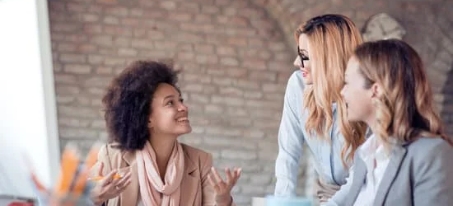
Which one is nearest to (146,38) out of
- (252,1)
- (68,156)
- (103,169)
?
(252,1)

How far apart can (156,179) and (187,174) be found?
0.34 ft

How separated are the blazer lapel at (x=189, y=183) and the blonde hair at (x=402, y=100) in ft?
2.50

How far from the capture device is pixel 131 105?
238 centimetres

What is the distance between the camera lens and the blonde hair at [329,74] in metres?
2.15

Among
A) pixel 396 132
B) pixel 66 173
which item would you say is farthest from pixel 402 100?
pixel 66 173

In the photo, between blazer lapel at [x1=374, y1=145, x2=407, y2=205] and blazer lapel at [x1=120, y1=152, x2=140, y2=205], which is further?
blazer lapel at [x1=120, y1=152, x2=140, y2=205]

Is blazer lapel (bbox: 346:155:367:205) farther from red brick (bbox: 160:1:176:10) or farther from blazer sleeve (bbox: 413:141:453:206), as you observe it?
red brick (bbox: 160:1:176:10)

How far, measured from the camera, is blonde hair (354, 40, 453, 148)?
1643 mm

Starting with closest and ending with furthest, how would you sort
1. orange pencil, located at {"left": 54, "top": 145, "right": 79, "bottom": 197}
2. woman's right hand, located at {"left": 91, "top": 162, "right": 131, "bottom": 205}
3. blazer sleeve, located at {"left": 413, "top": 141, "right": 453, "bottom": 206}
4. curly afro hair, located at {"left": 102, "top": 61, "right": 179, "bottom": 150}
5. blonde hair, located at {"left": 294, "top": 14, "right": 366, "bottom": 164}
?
orange pencil, located at {"left": 54, "top": 145, "right": 79, "bottom": 197}, blazer sleeve, located at {"left": 413, "top": 141, "right": 453, "bottom": 206}, woman's right hand, located at {"left": 91, "top": 162, "right": 131, "bottom": 205}, blonde hair, located at {"left": 294, "top": 14, "right": 366, "bottom": 164}, curly afro hair, located at {"left": 102, "top": 61, "right": 179, "bottom": 150}

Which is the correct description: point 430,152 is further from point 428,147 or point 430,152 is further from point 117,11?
point 117,11

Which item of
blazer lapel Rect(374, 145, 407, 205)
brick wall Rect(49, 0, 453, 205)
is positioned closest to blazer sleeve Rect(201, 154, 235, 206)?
blazer lapel Rect(374, 145, 407, 205)

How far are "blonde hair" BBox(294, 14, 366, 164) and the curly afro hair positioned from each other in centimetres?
46

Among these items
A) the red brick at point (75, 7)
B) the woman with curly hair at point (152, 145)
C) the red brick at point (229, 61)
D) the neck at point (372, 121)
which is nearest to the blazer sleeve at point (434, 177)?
the neck at point (372, 121)

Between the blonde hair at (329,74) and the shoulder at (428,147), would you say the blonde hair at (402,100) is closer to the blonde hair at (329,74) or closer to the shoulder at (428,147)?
the shoulder at (428,147)
